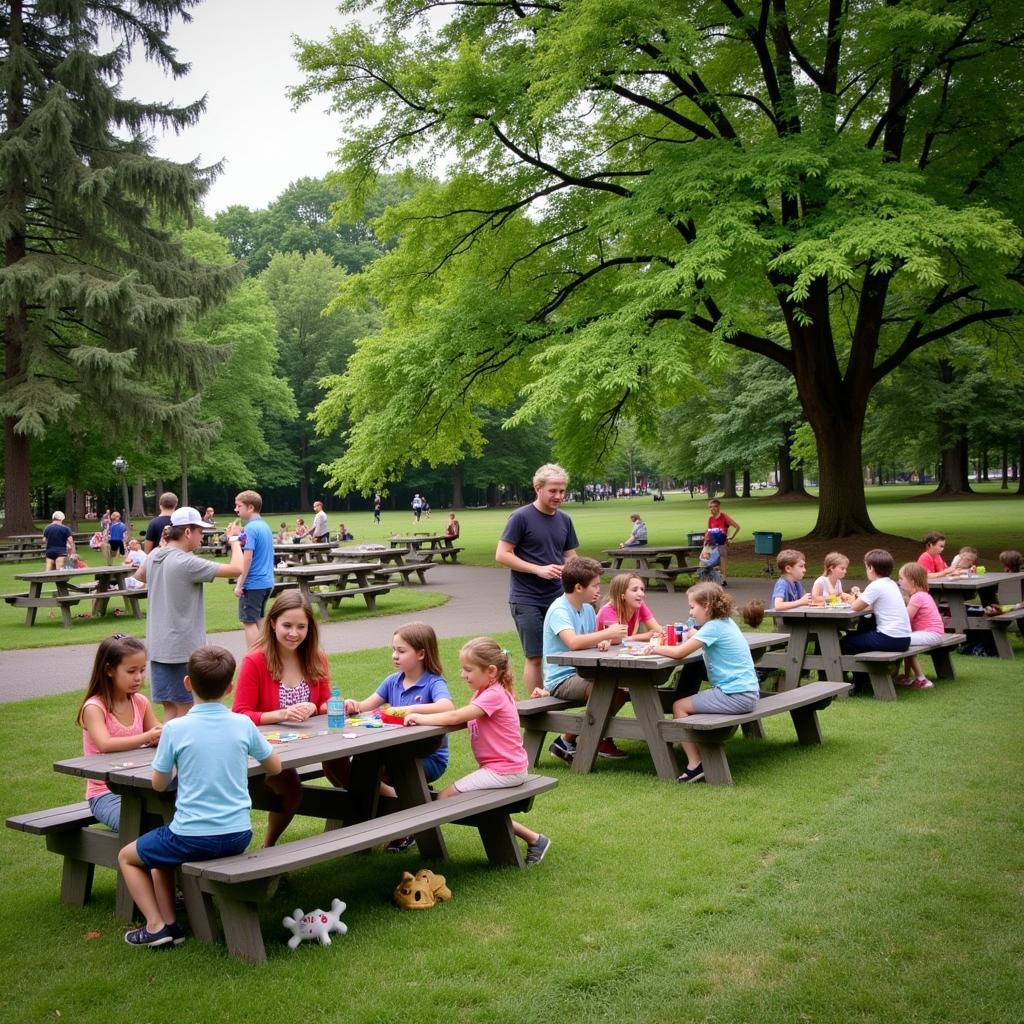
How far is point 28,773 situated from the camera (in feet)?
26.5

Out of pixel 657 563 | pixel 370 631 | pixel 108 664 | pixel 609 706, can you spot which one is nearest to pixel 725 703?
pixel 609 706

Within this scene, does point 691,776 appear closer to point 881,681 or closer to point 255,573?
point 881,681

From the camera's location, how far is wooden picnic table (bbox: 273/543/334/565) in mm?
23391

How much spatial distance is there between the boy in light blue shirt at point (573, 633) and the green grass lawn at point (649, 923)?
74cm

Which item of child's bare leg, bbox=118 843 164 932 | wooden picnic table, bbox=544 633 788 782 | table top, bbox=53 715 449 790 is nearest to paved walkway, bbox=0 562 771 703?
wooden picnic table, bbox=544 633 788 782

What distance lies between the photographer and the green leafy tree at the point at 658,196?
18.0m

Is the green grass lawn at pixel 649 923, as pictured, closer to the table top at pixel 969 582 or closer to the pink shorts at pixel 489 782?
the pink shorts at pixel 489 782

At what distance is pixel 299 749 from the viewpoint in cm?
527

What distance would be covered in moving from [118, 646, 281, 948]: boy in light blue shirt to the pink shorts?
132 centimetres

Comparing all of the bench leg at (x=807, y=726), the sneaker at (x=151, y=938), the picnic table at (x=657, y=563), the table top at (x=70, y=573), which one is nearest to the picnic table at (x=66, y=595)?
the table top at (x=70, y=573)

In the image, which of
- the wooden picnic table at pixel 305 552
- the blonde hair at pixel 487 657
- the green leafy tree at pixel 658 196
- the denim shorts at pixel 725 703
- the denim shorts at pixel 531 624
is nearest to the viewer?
the blonde hair at pixel 487 657

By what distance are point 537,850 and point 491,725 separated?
0.74 meters

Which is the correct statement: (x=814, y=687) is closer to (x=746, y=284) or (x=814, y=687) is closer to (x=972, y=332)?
(x=746, y=284)

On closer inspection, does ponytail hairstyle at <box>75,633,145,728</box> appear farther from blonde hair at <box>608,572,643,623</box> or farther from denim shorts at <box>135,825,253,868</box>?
blonde hair at <box>608,572,643,623</box>
